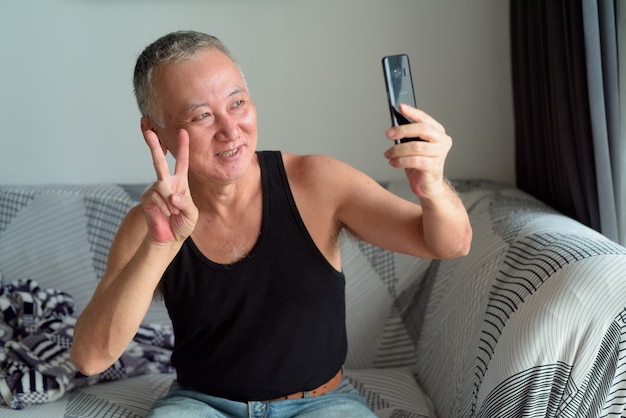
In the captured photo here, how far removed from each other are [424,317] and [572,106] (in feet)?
2.31

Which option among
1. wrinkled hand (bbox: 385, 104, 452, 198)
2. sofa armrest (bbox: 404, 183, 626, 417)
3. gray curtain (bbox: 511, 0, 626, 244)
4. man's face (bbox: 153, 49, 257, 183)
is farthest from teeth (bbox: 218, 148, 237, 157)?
gray curtain (bbox: 511, 0, 626, 244)

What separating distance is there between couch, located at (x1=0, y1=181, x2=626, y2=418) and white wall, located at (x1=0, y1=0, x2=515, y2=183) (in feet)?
0.58

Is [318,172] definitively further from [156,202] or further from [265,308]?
[156,202]

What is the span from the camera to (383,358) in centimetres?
222

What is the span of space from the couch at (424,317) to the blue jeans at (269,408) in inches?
10.9

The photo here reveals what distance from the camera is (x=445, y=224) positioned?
53.2 inches

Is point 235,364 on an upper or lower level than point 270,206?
lower

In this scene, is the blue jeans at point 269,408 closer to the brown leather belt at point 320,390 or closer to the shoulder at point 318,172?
the brown leather belt at point 320,390

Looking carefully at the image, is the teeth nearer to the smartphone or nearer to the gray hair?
the gray hair

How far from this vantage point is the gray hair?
1.46m

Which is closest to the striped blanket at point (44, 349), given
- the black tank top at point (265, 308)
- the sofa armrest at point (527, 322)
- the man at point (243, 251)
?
the man at point (243, 251)

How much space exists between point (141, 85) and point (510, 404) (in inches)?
36.9

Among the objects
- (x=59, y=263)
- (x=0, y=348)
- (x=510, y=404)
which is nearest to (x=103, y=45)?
(x=59, y=263)

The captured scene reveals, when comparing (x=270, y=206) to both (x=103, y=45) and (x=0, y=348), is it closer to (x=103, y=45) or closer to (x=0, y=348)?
(x=0, y=348)
